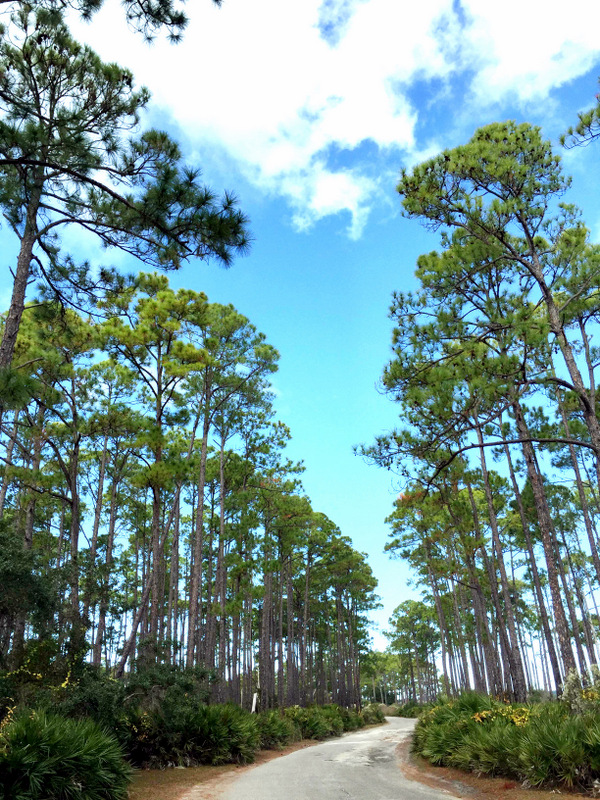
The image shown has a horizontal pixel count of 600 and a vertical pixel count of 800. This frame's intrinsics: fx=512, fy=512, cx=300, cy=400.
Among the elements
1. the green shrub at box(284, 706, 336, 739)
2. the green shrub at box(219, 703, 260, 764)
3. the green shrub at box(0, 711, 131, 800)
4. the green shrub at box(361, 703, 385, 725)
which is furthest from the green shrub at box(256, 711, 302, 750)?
the green shrub at box(361, 703, 385, 725)

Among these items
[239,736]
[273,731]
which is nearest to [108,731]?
[239,736]

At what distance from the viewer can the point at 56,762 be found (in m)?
6.10

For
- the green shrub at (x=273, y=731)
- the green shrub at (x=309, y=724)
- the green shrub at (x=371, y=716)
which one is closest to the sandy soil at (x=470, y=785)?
the green shrub at (x=273, y=731)

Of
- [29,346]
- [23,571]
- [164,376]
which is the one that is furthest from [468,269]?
[29,346]

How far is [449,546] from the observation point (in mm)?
21266

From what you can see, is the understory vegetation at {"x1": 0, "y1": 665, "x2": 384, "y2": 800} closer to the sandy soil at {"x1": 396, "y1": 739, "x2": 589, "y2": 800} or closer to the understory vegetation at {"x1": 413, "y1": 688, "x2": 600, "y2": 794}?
the sandy soil at {"x1": 396, "y1": 739, "x2": 589, "y2": 800}

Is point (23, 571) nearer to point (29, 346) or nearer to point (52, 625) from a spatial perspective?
point (52, 625)

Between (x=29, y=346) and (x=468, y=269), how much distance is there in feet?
40.9

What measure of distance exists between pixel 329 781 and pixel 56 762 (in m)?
4.66

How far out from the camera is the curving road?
7305mm

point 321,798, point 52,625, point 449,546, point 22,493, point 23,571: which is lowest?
point 321,798

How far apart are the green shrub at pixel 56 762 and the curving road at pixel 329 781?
1.69 m

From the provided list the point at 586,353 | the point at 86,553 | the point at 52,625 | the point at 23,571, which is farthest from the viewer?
the point at 586,353

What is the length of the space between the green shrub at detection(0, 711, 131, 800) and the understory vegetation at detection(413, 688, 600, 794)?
5.72m
